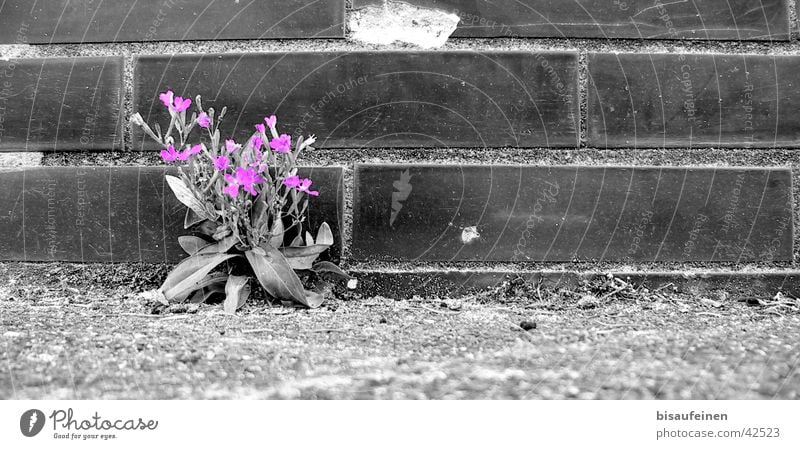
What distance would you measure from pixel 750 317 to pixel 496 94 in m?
0.63

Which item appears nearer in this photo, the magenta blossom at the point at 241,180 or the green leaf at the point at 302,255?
the magenta blossom at the point at 241,180

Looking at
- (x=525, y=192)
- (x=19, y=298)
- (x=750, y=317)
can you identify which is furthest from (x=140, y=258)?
(x=750, y=317)

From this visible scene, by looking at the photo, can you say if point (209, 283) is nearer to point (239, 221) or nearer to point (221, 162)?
point (239, 221)

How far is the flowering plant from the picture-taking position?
1012mm

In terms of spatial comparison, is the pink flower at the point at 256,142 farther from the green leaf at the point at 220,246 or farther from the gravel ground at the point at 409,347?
the gravel ground at the point at 409,347

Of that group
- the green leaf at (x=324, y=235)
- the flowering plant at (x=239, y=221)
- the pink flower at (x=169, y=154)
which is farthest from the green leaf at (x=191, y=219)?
the green leaf at (x=324, y=235)

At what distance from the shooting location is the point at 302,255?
3.59 feet

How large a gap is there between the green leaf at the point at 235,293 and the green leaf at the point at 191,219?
0.12 m

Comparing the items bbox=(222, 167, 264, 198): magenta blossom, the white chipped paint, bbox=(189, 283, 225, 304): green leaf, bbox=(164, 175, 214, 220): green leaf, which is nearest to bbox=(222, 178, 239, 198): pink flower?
bbox=(222, 167, 264, 198): magenta blossom

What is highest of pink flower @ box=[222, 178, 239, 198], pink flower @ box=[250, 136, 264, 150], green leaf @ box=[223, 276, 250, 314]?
pink flower @ box=[250, 136, 264, 150]

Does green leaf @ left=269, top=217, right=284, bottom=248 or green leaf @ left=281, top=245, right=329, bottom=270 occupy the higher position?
green leaf @ left=269, top=217, right=284, bottom=248

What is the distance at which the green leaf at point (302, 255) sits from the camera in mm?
1089

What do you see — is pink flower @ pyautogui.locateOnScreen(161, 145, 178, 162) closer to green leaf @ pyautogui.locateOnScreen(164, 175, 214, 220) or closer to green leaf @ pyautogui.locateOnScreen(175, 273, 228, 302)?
green leaf @ pyautogui.locateOnScreen(164, 175, 214, 220)
